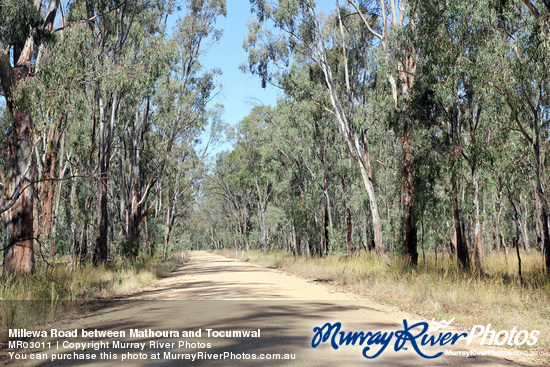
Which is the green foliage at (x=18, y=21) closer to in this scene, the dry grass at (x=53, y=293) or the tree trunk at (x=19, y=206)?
the tree trunk at (x=19, y=206)

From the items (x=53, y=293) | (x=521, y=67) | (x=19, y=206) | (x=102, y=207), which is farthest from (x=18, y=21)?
(x=521, y=67)

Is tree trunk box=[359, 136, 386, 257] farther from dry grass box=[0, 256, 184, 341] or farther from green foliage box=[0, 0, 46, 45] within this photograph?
green foliage box=[0, 0, 46, 45]

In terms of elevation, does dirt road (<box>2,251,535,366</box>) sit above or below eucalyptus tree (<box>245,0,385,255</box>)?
below

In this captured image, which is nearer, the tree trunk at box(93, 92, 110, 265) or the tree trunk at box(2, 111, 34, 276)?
the tree trunk at box(2, 111, 34, 276)

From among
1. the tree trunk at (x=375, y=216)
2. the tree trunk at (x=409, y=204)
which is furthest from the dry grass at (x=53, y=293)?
the tree trunk at (x=409, y=204)

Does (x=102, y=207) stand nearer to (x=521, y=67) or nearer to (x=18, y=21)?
(x=18, y=21)

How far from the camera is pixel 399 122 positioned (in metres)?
13.3

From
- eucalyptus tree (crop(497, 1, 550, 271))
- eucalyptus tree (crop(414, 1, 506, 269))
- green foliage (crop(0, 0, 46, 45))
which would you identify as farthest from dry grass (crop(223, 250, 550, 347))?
green foliage (crop(0, 0, 46, 45))

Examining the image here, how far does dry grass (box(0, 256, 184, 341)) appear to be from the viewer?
6742 millimetres

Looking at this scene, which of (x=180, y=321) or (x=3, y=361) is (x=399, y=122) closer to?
(x=180, y=321)

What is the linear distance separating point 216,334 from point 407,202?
10.1m

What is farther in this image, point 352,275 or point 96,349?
point 352,275

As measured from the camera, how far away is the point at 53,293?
7461 mm

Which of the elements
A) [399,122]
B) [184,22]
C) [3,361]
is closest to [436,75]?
[399,122]
